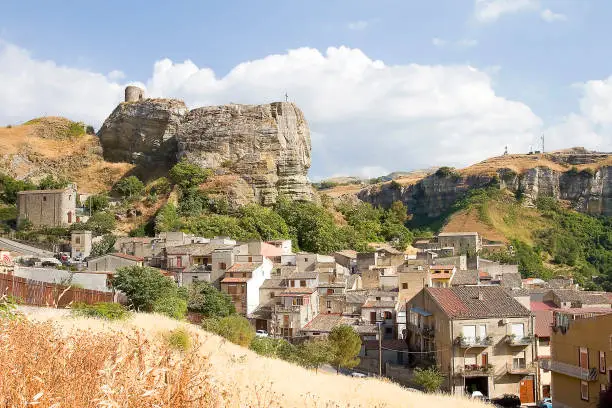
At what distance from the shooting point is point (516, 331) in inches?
1057

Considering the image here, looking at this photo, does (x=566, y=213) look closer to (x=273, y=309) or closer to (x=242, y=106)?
(x=242, y=106)

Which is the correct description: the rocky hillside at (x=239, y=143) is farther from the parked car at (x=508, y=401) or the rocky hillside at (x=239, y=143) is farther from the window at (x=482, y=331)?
the parked car at (x=508, y=401)

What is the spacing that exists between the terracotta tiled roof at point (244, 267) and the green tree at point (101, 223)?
1383 centimetres

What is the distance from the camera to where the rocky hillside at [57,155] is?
56.4 meters

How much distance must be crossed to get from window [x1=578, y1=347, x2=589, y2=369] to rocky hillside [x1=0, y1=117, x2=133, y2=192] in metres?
44.1

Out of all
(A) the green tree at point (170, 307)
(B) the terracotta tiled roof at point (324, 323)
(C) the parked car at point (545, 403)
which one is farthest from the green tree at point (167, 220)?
(C) the parked car at point (545, 403)

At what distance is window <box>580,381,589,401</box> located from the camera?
67.6 feet

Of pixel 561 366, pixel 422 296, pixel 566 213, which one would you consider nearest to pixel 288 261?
pixel 422 296

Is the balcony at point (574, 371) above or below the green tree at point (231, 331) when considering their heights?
below

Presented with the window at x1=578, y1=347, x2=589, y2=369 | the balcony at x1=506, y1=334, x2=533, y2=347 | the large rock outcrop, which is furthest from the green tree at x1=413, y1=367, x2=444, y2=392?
the large rock outcrop

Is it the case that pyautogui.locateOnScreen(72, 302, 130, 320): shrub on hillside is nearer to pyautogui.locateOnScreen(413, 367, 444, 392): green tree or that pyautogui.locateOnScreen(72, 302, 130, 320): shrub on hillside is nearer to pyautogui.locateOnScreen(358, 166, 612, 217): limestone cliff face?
pyautogui.locateOnScreen(413, 367, 444, 392): green tree

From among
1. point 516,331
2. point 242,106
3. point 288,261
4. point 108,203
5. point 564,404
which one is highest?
point 242,106

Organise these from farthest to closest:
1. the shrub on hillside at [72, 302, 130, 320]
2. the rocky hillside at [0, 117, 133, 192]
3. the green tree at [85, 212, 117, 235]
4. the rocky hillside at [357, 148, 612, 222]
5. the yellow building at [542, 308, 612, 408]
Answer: the rocky hillside at [357, 148, 612, 222]
the rocky hillside at [0, 117, 133, 192]
the green tree at [85, 212, 117, 235]
the yellow building at [542, 308, 612, 408]
the shrub on hillside at [72, 302, 130, 320]

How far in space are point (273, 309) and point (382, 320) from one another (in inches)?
216
